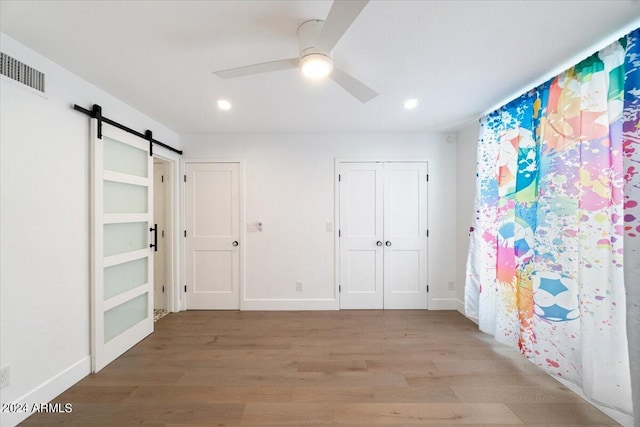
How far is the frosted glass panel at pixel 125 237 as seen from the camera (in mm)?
2385

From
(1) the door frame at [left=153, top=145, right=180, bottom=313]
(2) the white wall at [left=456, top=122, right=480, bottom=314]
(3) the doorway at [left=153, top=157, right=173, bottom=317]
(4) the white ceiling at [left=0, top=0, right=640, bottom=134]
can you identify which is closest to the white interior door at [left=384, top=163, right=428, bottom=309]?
(2) the white wall at [left=456, top=122, right=480, bottom=314]

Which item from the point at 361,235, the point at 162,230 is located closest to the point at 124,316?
the point at 162,230

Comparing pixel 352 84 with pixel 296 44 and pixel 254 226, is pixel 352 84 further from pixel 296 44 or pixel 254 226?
pixel 254 226

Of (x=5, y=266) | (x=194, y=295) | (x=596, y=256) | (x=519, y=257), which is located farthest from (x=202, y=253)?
(x=596, y=256)

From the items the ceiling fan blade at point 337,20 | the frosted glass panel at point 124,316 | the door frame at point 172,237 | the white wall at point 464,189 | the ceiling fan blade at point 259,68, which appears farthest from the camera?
the door frame at point 172,237

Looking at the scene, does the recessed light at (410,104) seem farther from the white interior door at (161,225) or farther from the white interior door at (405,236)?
the white interior door at (161,225)

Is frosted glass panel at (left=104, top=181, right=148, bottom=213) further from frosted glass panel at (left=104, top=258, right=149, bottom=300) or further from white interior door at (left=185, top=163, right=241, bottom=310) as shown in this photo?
white interior door at (left=185, top=163, right=241, bottom=310)

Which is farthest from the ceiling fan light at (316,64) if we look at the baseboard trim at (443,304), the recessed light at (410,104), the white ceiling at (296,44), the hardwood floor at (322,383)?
the baseboard trim at (443,304)

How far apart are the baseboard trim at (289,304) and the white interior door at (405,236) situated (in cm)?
81

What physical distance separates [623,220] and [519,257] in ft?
2.97

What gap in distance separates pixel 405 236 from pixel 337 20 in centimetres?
297

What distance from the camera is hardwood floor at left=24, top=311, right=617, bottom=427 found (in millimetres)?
1729

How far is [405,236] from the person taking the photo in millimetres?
3615

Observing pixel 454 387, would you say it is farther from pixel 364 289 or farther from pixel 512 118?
pixel 512 118
